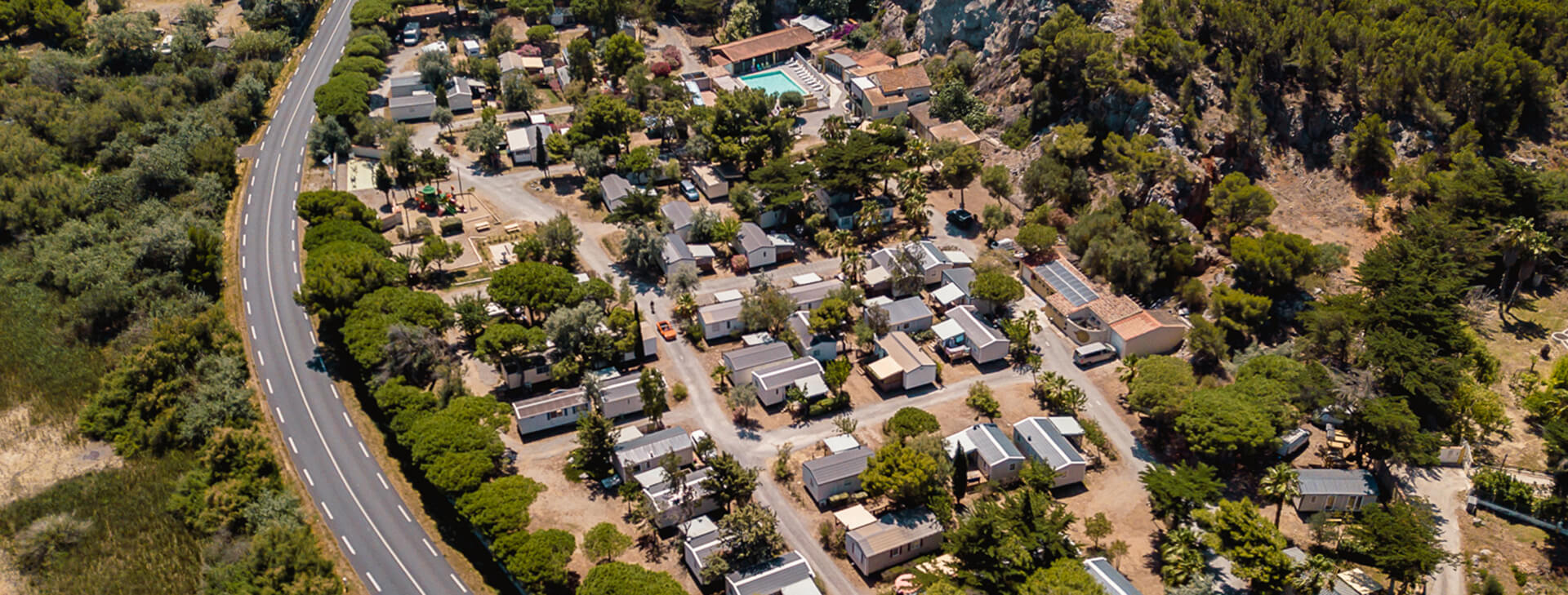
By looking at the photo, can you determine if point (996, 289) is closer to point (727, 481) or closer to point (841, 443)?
point (841, 443)

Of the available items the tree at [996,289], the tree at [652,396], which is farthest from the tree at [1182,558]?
the tree at [652,396]

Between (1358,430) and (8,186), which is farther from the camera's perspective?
(8,186)

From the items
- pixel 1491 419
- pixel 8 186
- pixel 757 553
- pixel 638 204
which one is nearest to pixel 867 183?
pixel 638 204

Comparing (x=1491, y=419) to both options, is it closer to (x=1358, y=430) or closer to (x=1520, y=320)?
(x=1358, y=430)

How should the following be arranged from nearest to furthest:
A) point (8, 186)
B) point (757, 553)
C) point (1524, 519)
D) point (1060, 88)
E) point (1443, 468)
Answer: point (757, 553) → point (1524, 519) → point (1443, 468) → point (8, 186) → point (1060, 88)

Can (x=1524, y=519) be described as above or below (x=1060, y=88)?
below

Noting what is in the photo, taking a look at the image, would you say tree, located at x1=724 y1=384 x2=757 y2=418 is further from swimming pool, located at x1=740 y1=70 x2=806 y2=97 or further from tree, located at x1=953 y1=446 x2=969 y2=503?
swimming pool, located at x1=740 y1=70 x2=806 y2=97
